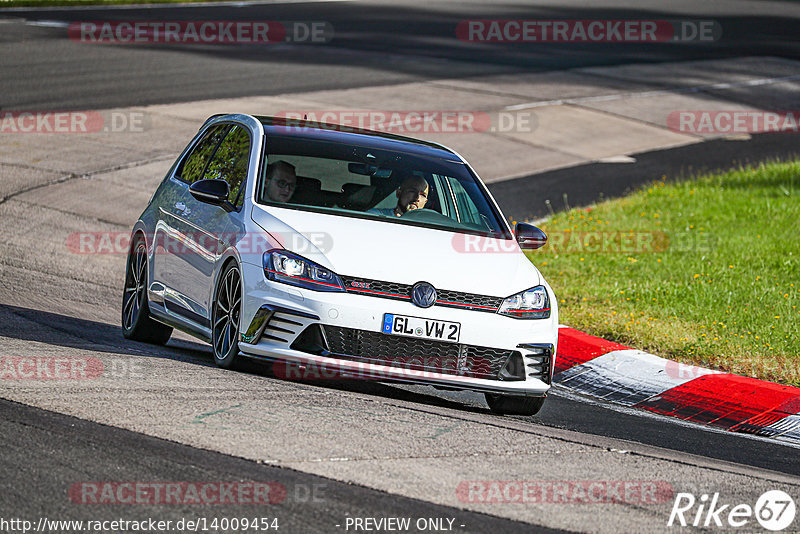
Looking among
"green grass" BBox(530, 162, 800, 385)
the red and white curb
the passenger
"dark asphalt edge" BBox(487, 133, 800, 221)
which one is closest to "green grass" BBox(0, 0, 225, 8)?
"dark asphalt edge" BBox(487, 133, 800, 221)

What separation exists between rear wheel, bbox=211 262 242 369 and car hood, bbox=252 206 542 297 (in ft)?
1.27

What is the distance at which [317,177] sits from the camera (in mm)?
8758

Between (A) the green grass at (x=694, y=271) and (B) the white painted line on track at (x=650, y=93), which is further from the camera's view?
(B) the white painted line on track at (x=650, y=93)

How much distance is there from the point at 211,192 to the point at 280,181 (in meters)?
0.47

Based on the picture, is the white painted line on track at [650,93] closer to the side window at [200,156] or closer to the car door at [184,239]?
the side window at [200,156]

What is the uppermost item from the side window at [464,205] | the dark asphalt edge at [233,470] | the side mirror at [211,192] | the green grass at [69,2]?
the green grass at [69,2]

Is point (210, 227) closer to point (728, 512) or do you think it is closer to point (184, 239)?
point (184, 239)

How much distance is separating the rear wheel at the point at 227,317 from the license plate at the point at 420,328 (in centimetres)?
94

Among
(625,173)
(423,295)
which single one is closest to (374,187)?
(423,295)

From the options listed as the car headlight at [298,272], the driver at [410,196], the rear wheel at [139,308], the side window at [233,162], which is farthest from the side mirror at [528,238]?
the rear wheel at [139,308]

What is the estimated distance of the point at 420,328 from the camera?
7.47 meters

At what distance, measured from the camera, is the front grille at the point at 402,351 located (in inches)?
293

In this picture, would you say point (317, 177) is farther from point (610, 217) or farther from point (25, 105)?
point (25, 105)

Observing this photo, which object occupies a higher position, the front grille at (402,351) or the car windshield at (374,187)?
the car windshield at (374,187)
